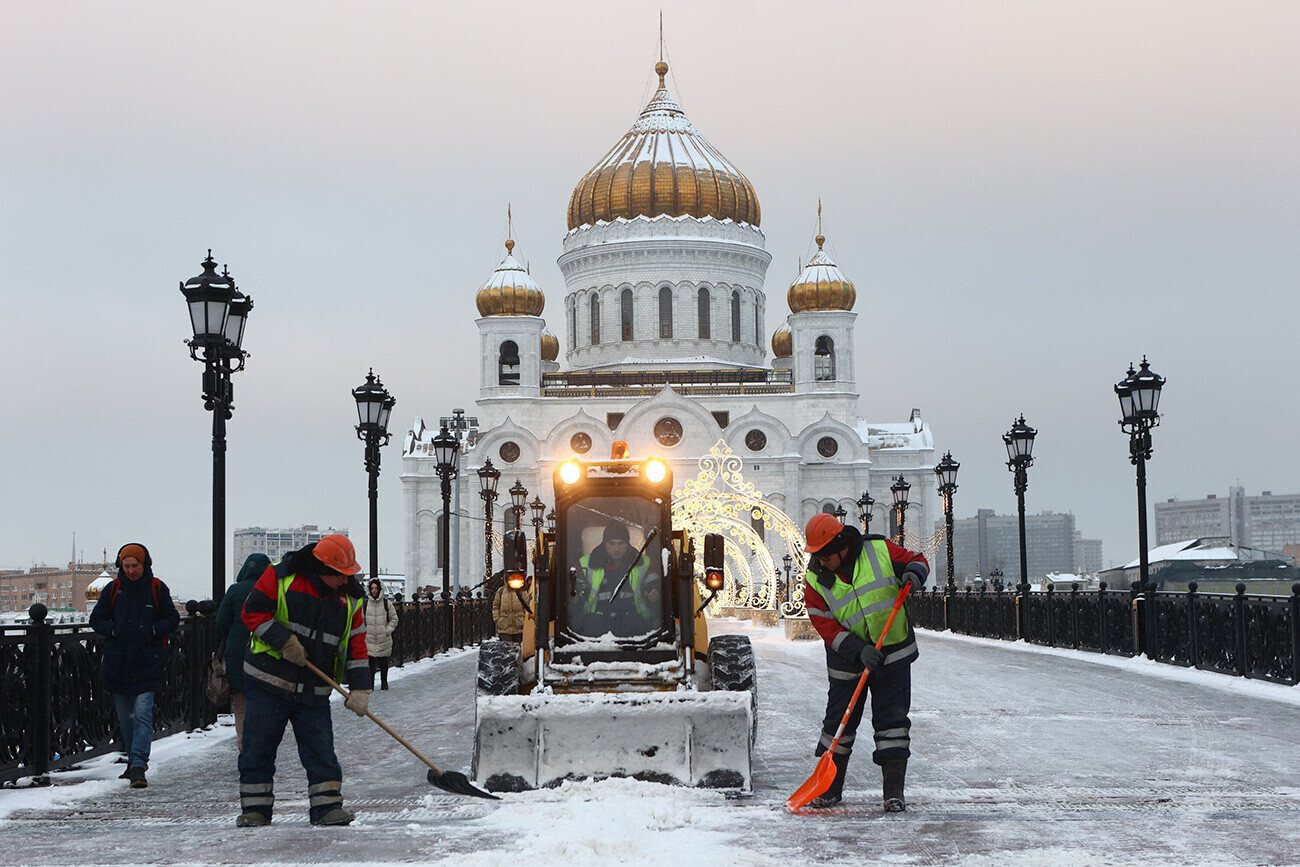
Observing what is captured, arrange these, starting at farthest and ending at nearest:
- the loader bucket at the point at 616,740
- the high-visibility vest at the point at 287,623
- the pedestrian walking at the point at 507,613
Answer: the pedestrian walking at the point at 507,613
the loader bucket at the point at 616,740
the high-visibility vest at the point at 287,623

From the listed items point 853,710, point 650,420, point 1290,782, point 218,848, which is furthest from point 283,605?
point 650,420

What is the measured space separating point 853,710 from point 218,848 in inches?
140

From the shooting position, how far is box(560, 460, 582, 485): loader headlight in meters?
9.79

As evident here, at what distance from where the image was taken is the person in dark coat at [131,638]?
1009 cm

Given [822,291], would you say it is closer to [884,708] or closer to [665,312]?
[665,312]

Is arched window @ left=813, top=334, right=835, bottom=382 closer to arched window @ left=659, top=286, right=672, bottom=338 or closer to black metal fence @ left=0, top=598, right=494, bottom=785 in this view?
arched window @ left=659, top=286, right=672, bottom=338

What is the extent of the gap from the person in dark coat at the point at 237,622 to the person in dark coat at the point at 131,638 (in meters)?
0.51

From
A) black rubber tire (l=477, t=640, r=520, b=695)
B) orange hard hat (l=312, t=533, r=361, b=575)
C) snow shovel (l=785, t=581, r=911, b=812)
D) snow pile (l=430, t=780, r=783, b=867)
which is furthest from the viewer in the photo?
black rubber tire (l=477, t=640, r=520, b=695)

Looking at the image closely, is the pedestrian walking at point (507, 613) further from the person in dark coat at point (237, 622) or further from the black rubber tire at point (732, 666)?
the black rubber tire at point (732, 666)

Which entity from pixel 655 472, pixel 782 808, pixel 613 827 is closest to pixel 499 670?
pixel 655 472

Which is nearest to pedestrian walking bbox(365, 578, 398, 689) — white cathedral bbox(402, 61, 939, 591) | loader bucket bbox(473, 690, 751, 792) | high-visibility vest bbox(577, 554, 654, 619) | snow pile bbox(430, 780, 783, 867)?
high-visibility vest bbox(577, 554, 654, 619)

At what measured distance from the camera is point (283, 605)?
802cm

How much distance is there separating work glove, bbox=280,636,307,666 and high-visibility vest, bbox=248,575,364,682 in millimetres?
56

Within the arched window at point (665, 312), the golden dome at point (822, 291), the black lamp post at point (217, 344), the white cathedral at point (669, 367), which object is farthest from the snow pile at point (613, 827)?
the arched window at point (665, 312)
